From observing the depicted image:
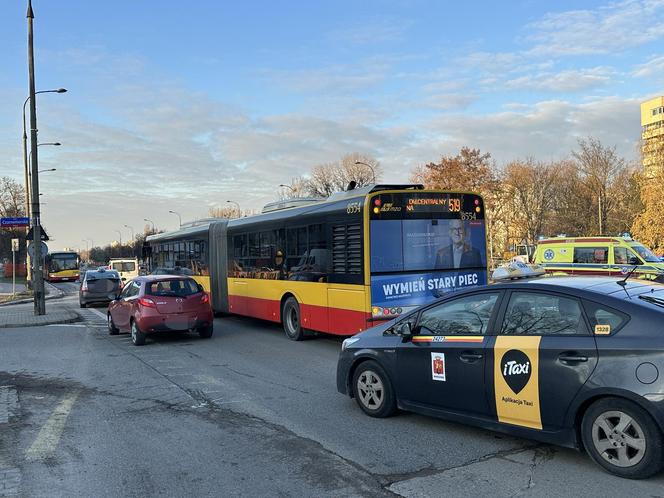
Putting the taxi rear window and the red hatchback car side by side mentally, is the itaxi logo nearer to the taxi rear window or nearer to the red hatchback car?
the taxi rear window

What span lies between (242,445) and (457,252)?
21.8 ft

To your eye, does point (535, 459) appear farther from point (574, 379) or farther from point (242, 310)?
point (242, 310)

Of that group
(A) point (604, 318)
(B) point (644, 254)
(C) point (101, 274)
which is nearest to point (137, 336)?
(A) point (604, 318)

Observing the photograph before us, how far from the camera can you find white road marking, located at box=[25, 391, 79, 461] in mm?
5359

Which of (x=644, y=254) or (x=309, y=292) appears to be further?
(x=644, y=254)

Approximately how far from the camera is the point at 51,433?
19.7ft

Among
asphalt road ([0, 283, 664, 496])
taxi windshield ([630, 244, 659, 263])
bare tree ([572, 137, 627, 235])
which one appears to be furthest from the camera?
bare tree ([572, 137, 627, 235])

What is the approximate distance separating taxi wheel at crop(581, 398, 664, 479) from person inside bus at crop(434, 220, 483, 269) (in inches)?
252

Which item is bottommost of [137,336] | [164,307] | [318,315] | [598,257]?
[137,336]

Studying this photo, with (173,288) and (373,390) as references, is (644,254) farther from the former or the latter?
(373,390)

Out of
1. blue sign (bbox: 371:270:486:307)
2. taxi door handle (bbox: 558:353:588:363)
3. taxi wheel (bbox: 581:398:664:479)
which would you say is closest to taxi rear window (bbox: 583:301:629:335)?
taxi door handle (bbox: 558:353:588:363)

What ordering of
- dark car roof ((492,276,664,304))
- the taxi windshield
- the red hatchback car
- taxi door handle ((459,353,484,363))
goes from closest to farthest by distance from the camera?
dark car roof ((492,276,664,304))
taxi door handle ((459,353,484,363))
the red hatchback car
the taxi windshield

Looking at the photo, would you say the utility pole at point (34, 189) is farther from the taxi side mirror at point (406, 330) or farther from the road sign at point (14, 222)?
the taxi side mirror at point (406, 330)

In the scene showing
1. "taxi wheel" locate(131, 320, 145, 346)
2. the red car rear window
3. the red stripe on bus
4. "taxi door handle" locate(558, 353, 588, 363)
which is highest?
the red car rear window
